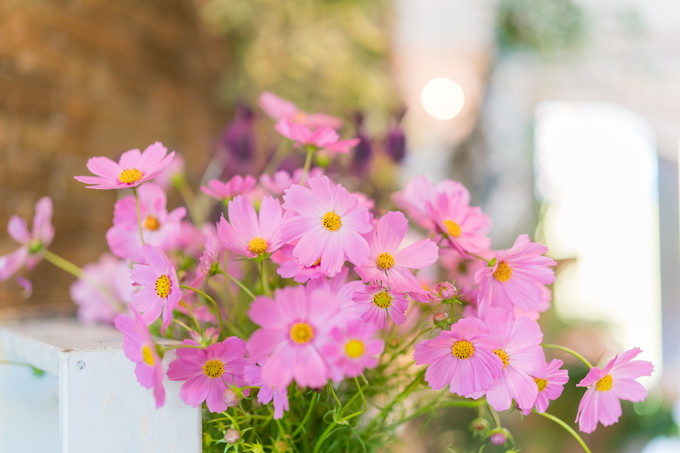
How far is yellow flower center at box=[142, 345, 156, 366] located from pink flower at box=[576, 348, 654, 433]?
0.27m

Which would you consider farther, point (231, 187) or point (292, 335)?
point (231, 187)

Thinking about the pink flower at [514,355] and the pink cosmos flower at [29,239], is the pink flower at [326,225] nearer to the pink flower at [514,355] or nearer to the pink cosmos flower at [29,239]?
the pink flower at [514,355]

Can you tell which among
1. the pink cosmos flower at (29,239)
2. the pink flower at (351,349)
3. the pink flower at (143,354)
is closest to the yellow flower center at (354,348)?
the pink flower at (351,349)

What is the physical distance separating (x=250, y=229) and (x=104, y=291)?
1.11 ft

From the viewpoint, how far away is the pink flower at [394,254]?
1.35ft

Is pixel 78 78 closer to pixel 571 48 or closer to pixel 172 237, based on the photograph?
pixel 172 237

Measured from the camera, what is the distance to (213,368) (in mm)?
414

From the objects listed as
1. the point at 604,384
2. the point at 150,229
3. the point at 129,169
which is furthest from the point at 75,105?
the point at 604,384

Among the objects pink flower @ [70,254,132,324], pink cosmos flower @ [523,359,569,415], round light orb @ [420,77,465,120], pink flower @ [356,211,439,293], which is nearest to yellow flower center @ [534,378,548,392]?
pink cosmos flower @ [523,359,569,415]

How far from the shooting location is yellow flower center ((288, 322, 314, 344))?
13.9 inches

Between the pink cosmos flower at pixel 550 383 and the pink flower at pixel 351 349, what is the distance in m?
0.12

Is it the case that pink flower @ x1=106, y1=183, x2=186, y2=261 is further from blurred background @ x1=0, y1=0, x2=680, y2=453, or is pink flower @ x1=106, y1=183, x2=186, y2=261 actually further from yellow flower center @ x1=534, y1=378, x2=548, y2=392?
yellow flower center @ x1=534, y1=378, x2=548, y2=392

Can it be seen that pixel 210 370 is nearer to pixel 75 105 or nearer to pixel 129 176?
pixel 129 176

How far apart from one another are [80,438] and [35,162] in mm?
825
